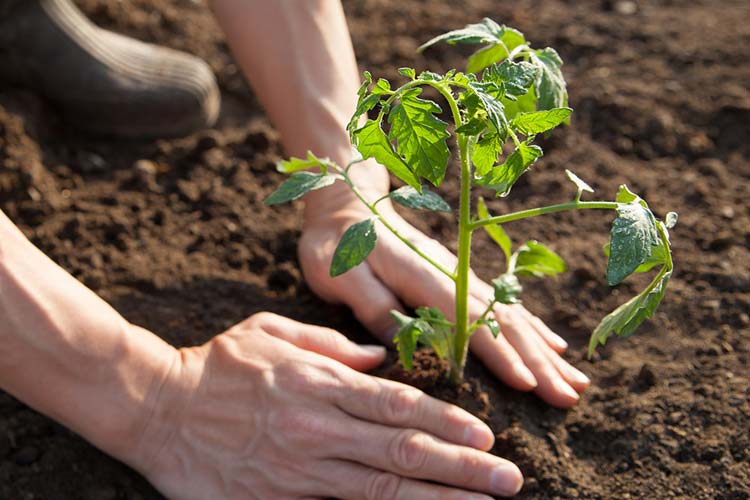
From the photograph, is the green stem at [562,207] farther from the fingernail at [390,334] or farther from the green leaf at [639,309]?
the fingernail at [390,334]

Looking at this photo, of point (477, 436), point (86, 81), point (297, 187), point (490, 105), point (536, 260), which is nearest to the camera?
point (490, 105)

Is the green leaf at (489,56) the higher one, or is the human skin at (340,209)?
the green leaf at (489,56)

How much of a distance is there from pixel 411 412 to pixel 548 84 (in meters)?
0.66

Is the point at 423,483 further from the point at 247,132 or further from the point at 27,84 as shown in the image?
the point at 27,84

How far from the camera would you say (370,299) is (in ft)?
6.17

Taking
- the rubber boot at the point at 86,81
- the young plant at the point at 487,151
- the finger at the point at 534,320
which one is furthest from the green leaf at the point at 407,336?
the rubber boot at the point at 86,81

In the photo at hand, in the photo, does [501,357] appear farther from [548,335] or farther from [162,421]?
[162,421]

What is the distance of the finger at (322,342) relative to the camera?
1.77 metres

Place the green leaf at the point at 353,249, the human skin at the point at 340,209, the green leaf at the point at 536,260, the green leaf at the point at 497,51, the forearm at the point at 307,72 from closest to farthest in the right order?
the green leaf at the point at 353,249
the green leaf at the point at 497,51
the green leaf at the point at 536,260
the human skin at the point at 340,209
the forearm at the point at 307,72

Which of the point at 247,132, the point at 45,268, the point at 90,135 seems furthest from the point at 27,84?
the point at 45,268

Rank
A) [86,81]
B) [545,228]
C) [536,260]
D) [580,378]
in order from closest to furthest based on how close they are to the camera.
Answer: [536,260]
[580,378]
[545,228]
[86,81]

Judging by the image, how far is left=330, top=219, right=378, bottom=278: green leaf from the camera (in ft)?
4.70

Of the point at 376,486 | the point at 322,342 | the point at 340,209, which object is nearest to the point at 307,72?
the point at 340,209

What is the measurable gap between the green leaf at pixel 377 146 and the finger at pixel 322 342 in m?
0.56
